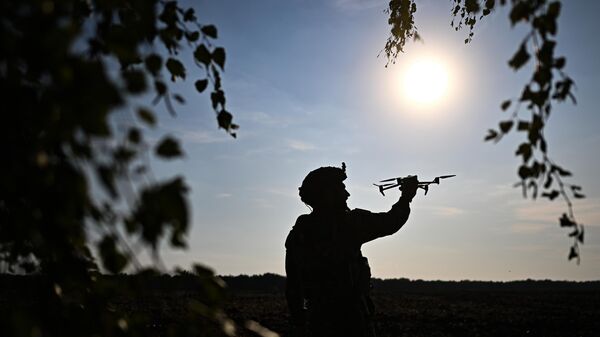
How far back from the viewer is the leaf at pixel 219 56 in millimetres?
2502

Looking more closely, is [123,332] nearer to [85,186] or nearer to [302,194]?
[85,186]

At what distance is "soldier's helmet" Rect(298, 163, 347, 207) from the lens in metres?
6.04

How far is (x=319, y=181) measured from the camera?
6.07 meters

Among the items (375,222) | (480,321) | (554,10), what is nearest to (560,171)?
(554,10)

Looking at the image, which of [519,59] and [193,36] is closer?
[519,59]

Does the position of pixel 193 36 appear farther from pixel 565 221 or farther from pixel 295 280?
pixel 295 280

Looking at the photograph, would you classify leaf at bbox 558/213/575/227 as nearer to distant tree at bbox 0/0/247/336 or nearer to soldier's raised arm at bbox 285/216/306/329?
distant tree at bbox 0/0/247/336

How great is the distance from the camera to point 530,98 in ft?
7.02

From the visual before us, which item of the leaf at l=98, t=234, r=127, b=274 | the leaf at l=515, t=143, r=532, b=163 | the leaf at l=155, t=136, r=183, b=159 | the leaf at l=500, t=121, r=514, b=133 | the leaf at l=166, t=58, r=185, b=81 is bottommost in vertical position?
the leaf at l=98, t=234, r=127, b=274

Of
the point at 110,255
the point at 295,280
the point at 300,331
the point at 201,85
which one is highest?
the point at 201,85

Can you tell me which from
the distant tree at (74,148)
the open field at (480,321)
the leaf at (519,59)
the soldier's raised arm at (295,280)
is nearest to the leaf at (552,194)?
the leaf at (519,59)

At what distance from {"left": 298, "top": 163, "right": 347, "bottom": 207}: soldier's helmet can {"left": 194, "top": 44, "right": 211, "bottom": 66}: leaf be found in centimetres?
361

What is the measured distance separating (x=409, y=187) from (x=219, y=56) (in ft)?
14.2

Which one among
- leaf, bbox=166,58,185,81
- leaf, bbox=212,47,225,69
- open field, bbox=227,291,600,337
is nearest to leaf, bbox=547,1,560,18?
leaf, bbox=212,47,225,69
